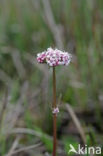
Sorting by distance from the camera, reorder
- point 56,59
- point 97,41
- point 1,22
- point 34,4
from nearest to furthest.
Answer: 1. point 56,59
2. point 97,41
3. point 34,4
4. point 1,22

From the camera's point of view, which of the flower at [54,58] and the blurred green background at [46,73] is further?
the blurred green background at [46,73]

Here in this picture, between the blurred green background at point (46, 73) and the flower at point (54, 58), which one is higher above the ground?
the blurred green background at point (46, 73)

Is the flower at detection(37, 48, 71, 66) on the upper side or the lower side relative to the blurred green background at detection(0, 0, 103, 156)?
lower

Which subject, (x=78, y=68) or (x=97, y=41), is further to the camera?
(x=78, y=68)

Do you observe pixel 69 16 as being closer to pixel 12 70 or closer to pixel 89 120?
pixel 12 70

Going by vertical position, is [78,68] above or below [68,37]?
below

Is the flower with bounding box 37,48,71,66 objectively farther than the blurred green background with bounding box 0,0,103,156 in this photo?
No

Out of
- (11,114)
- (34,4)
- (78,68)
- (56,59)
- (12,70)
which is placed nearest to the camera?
(56,59)

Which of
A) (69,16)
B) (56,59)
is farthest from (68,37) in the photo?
(56,59)
